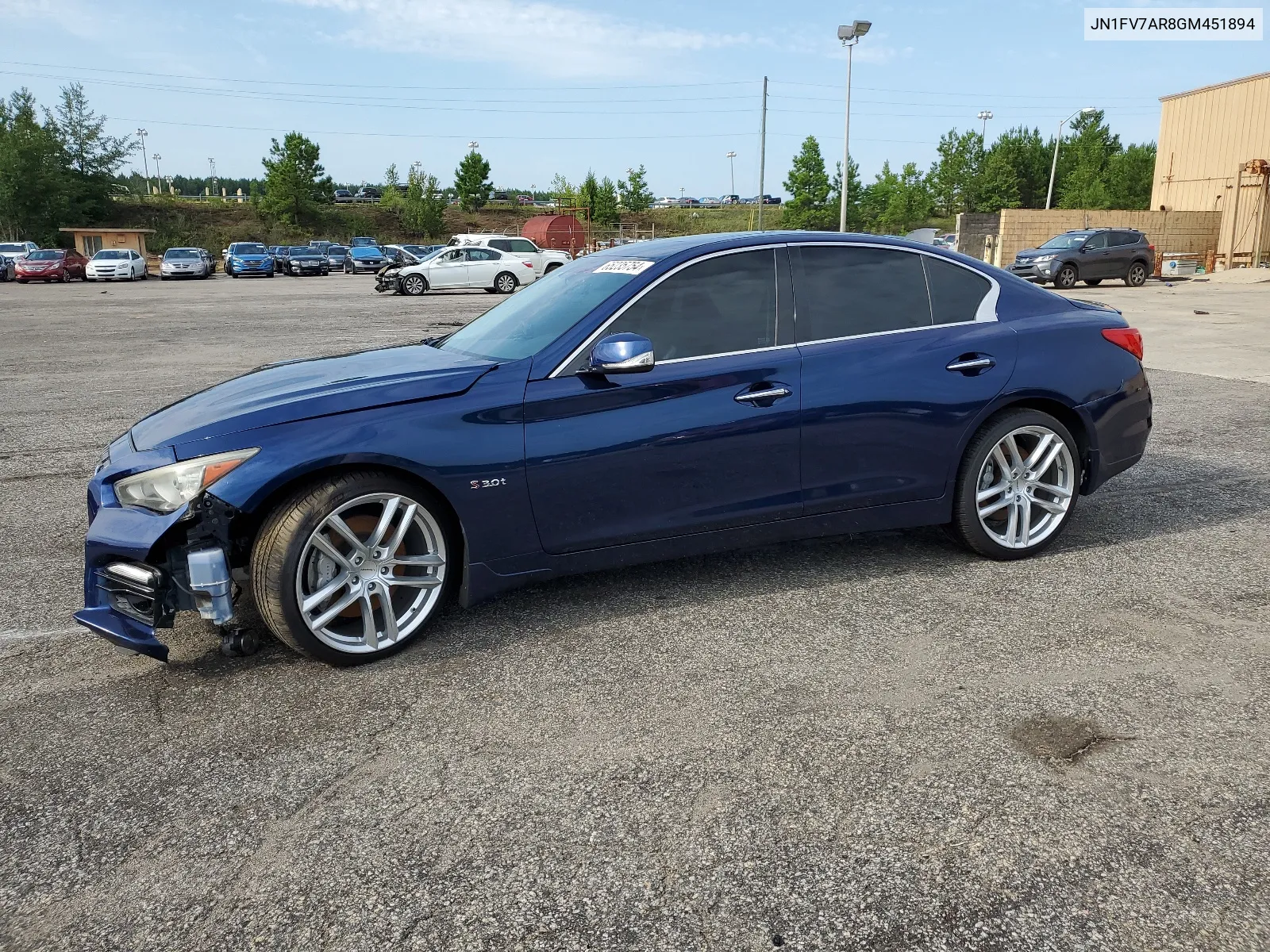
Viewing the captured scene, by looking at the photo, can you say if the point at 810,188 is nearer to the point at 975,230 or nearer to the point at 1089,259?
the point at 975,230

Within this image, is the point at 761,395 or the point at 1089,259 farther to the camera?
the point at 1089,259

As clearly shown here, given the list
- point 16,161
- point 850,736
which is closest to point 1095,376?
point 850,736

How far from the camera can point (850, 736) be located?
125 inches

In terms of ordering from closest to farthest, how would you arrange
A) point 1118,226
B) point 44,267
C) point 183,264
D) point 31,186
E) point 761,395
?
1. point 761,395
2. point 1118,226
3. point 44,267
4. point 183,264
5. point 31,186

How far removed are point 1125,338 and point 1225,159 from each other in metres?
41.4

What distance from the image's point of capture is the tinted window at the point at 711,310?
420cm

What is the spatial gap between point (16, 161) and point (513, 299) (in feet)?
247

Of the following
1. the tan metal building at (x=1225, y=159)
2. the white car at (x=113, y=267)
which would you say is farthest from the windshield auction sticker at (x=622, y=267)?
the white car at (x=113, y=267)

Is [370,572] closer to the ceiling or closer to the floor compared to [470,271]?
closer to the floor

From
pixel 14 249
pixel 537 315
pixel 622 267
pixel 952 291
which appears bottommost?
pixel 537 315

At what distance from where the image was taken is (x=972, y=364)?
4.64 metres

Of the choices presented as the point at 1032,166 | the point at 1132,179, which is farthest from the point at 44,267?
the point at 1032,166

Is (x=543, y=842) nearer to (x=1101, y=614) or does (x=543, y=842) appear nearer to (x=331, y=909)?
(x=331, y=909)

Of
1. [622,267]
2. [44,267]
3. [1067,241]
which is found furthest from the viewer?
[44,267]
